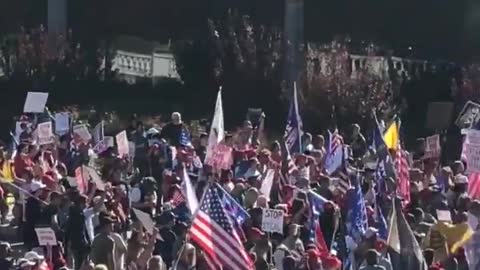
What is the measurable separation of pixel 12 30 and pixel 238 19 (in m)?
6.83

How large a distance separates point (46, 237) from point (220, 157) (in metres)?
4.98

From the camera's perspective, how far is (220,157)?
71.4ft

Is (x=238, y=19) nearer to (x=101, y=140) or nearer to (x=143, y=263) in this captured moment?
(x=101, y=140)

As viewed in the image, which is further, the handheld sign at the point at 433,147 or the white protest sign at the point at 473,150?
the handheld sign at the point at 433,147

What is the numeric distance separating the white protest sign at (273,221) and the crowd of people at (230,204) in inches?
2.7

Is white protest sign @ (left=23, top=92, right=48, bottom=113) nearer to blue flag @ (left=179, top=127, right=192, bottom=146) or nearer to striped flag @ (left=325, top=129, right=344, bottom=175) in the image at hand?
blue flag @ (left=179, top=127, right=192, bottom=146)

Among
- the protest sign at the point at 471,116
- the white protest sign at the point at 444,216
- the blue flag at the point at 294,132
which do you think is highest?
the protest sign at the point at 471,116

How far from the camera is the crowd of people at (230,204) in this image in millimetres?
15930

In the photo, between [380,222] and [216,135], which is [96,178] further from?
[380,222]

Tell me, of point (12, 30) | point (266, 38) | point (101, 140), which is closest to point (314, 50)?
point (266, 38)

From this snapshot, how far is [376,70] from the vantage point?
3822 cm

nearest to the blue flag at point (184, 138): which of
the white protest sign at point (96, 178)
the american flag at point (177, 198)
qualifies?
the white protest sign at point (96, 178)

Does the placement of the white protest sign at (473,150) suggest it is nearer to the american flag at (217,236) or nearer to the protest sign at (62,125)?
the american flag at (217,236)

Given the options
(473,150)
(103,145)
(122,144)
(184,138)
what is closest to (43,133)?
(103,145)
